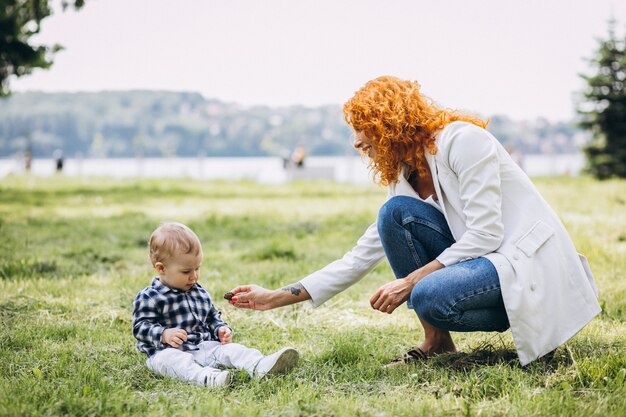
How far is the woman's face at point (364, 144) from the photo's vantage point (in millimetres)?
3299

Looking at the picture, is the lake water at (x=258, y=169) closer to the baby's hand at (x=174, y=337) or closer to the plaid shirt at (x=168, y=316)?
the plaid shirt at (x=168, y=316)

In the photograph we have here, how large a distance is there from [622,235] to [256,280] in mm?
3944

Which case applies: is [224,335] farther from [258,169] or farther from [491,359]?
[258,169]

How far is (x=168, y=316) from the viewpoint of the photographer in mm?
3471

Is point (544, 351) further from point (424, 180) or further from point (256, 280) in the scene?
point (256, 280)

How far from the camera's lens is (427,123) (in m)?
3.22

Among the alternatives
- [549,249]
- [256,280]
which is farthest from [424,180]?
[256,280]

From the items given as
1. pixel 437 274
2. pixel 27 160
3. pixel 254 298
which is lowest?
pixel 27 160

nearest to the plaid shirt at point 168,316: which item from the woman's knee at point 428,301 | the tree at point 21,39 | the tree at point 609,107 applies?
the woman's knee at point 428,301

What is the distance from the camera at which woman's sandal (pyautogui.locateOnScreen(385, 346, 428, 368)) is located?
133 inches

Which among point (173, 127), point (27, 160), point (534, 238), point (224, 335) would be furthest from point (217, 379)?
point (173, 127)

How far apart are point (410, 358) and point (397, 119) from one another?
1140 millimetres

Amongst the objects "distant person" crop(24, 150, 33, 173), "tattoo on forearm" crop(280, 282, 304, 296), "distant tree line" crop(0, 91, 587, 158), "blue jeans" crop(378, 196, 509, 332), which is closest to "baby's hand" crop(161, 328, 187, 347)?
"tattoo on forearm" crop(280, 282, 304, 296)

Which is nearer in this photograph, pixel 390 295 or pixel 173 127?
pixel 390 295
